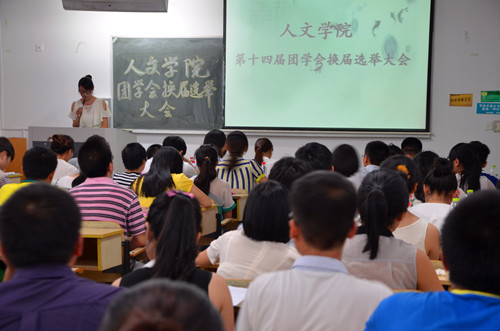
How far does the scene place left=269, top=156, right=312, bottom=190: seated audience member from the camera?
270 cm

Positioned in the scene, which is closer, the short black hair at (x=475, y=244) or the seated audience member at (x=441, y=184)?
Result: the short black hair at (x=475, y=244)

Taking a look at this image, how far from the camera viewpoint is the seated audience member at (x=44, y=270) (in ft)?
3.34

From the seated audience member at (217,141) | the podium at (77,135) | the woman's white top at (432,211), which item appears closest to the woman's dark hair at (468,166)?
the woman's white top at (432,211)

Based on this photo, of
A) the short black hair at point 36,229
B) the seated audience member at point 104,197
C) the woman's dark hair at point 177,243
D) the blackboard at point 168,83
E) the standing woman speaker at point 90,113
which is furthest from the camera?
the blackboard at point 168,83

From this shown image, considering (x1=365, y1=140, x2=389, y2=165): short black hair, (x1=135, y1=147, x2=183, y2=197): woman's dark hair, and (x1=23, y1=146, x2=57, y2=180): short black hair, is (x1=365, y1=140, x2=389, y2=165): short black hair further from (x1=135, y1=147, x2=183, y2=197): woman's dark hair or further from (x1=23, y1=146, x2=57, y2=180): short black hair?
(x1=23, y1=146, x2=57, y2=180): short black hair

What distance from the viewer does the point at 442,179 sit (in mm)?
2863

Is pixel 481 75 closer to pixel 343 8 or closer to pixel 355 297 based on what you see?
pixel 343 8

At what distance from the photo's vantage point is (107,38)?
22.1 feet

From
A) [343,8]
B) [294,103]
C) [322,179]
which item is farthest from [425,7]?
[322,179]

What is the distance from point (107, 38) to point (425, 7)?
13.6 feet

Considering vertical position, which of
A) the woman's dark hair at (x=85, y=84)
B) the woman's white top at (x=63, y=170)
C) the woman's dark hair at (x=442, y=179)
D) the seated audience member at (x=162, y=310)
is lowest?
the woman's white top at (x=63, y=170)

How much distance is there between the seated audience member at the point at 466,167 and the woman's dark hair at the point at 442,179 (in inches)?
46.3

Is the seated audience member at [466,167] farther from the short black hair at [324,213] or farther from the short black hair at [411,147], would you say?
the short black hair at [324,213]

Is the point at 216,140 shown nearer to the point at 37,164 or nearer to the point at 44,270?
the point at 37,164
